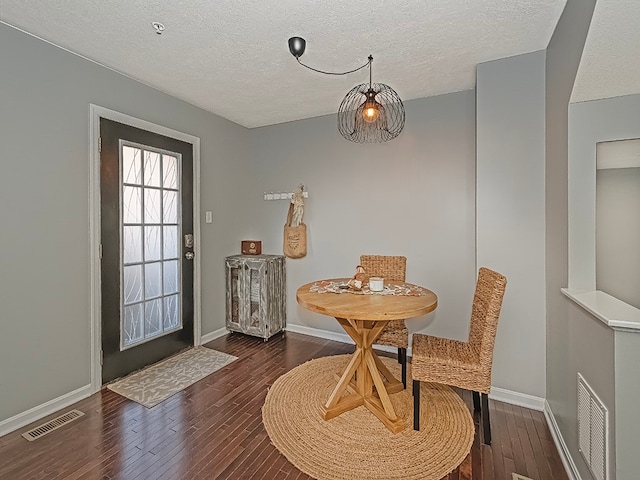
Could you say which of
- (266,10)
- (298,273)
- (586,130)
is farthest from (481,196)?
(298,273)

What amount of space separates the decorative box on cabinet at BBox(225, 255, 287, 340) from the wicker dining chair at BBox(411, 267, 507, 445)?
1934mm

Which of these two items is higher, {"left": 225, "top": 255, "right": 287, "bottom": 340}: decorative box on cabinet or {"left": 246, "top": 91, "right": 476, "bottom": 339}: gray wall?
{"left": 246, "top": 91, "right": 476, "bottom": 339}: gray wall

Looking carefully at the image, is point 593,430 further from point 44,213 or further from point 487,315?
point 44,213

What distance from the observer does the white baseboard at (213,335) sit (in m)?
3.48

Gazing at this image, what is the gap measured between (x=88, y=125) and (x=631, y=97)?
11.6 ft

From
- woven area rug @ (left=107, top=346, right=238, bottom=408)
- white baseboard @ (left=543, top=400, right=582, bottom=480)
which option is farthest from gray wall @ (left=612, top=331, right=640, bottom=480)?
woven area rug @ (left=107, top=346, right=238, bottom=408)

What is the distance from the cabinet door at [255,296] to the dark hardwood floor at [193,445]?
3.57 ft

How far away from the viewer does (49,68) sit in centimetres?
220

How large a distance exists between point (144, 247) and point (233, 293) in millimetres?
1198

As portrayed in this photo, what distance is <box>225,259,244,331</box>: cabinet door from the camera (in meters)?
3.71

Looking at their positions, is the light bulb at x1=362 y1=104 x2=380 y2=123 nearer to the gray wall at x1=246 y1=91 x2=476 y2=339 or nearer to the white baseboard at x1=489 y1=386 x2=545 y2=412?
the gray wall at x1=246 y1=91 x2=476 y2=339

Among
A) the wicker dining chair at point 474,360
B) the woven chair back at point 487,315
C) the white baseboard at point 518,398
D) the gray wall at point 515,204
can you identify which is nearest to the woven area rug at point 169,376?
the wicker dining chair at point 474,360

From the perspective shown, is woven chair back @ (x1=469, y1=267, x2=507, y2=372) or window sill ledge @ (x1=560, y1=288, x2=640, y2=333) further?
woven chair back @ (x1=469, y1=267, x2=507, y2=372)

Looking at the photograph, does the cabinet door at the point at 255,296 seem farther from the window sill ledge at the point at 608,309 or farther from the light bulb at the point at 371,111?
the window sill ledge at the point at 608,309
